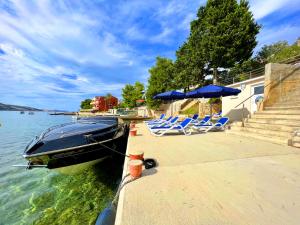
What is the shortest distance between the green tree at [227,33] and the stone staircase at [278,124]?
35.4 ft

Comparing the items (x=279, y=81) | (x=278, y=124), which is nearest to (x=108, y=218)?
(x=278, y=124)

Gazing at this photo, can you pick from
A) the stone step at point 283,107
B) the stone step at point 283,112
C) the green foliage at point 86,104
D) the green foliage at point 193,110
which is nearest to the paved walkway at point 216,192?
the stone step at point 283,112

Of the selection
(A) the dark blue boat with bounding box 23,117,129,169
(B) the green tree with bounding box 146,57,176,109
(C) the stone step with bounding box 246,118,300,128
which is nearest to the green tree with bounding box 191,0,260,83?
(B) the green tree with bounding box 146,57,176,109

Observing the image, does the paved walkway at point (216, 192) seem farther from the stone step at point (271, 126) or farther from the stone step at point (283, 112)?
the stone step at point (283, 112)

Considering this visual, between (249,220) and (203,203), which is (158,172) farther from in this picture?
(249,220)

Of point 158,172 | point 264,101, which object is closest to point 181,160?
point 158,172

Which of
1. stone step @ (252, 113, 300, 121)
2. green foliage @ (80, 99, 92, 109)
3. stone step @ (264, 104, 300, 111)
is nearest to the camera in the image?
stone step @ (252, 113, 300, 121)

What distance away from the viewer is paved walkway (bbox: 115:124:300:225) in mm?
2141

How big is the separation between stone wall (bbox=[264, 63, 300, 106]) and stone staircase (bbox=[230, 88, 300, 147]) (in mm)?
231

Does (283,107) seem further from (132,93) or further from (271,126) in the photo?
(132,93)

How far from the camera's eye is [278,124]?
670 cm

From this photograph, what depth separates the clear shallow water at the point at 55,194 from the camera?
4.38 m

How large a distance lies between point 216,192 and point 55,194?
5.03 metres

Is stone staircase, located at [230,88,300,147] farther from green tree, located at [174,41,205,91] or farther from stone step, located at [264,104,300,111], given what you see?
→ green tree, located at [174,41,205,91]
